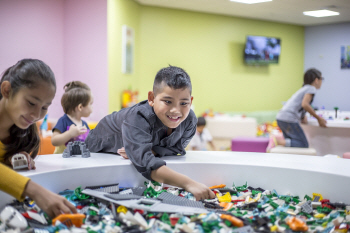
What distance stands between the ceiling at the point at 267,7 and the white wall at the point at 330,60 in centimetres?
55

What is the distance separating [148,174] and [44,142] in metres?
3.01

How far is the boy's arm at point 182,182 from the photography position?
123 cm

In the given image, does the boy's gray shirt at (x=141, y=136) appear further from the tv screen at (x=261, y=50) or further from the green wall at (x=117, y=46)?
the tv screen at (x=261, y=50)

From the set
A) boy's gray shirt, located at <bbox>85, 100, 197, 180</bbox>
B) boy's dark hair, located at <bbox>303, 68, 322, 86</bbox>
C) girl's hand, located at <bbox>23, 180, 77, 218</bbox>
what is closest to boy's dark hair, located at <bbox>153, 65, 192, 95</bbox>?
boy's gray shirt, located at <bbox>85, 100, 197, 180</bbox>

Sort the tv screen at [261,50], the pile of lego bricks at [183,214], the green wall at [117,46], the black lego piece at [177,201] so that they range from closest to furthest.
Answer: the pile of lego bricks at [183,214], the black lego piece at [177,201], the green wall at [117,46], the tv screen at [261,50]

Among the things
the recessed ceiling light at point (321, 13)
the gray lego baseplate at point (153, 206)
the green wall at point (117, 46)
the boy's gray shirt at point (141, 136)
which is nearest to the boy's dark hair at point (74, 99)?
the boy's gray shirt at point (141, 136)

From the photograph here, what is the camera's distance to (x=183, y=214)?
1067 mm

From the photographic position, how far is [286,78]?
352 inches

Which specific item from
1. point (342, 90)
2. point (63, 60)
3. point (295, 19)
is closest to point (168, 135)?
point (63, 60)

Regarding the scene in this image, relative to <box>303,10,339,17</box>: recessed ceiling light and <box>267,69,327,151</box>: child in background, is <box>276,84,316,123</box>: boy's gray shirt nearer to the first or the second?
<box>267,69,327,151</box>: child in background

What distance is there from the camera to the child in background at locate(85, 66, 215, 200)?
1299 millimetres

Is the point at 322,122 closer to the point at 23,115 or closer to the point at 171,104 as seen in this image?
the point at 171,104

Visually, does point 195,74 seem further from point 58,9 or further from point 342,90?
point 342,90

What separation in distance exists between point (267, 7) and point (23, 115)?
6.69m
